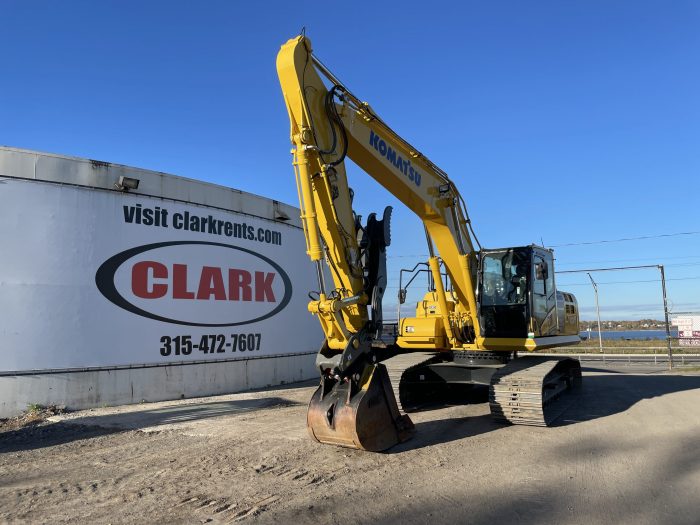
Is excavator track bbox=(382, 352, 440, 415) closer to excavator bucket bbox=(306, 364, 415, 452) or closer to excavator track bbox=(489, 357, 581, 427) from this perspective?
excavator track bbox=(489, 357, 581, 427)

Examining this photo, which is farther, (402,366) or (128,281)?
(128,281)

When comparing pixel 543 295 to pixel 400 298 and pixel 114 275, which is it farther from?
pixel 114 275

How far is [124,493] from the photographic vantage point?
217 inches

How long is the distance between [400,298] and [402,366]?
1721mm

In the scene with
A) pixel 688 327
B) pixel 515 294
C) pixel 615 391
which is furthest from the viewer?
pixel 688 327

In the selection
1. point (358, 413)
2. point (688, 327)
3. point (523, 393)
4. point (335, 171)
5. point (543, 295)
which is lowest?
point (523, 393)

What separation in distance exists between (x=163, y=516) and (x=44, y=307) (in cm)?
779

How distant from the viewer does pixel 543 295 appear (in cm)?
1039

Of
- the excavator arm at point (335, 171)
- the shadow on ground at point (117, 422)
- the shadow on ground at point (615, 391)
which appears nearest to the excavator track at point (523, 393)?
the shadow on ground at point (615, 391)

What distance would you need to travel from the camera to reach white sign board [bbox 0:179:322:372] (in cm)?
1080

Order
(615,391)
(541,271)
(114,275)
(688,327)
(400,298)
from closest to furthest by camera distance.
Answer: (541,271) → (400,298) → (114,275) → (615,391) → (688,327)

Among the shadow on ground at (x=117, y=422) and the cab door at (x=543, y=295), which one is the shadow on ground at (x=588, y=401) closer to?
the cab door at (x=543, y=295)

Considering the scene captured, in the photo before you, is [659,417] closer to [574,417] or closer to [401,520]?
[574,417]

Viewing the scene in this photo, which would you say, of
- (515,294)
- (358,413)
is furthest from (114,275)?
(515,294)
